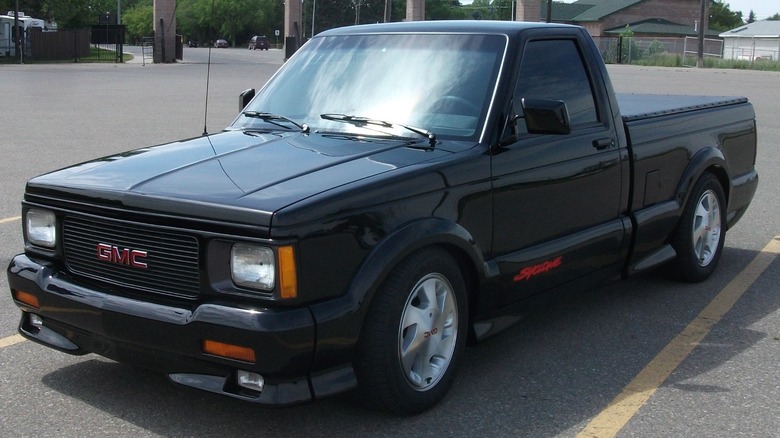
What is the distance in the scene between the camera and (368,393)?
4.10 m

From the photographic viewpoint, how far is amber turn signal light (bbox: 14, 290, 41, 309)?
14.2 feet

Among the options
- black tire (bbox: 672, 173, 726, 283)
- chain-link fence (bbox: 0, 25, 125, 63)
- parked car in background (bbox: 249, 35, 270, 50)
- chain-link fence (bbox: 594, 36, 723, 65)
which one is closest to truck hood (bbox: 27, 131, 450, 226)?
black tire (bbox: 672, 173, 726, 283)

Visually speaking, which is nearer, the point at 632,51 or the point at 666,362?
the point at 666,362

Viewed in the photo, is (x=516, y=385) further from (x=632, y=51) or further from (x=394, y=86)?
(x=632, y=51)

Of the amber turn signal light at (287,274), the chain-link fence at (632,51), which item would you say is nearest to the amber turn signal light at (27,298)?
the amber turn signal light at (287,274)

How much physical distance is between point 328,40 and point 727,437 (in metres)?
3.08

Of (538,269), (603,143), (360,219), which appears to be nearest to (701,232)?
(603,143)

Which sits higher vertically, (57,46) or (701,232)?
(57,46)

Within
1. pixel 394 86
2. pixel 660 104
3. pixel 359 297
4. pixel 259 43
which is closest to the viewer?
pixel 359 297

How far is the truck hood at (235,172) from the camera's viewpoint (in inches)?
153

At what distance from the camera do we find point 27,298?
172 inches

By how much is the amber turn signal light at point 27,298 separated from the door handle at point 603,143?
300cm

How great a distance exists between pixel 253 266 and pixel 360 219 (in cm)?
47

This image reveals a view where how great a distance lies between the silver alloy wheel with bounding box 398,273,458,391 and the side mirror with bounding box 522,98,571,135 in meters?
0.95
